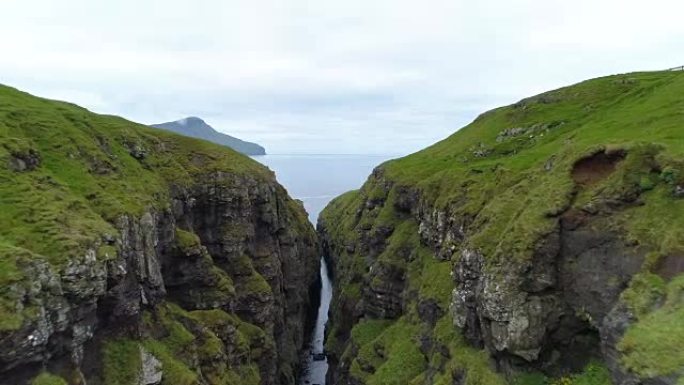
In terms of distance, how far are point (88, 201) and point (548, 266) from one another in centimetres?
5226

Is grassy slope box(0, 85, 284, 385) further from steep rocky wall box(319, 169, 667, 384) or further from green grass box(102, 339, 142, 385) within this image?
steep rocky wall box(319, 169, 667, 384)

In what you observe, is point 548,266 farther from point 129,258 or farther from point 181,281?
point 181,281

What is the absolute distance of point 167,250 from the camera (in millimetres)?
78188

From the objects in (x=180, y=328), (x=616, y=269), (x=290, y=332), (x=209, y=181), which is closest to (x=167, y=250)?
(x=180, y=328)

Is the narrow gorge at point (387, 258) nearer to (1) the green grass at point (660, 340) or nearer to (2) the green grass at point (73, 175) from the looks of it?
(1) the green grass at point (660, 340)

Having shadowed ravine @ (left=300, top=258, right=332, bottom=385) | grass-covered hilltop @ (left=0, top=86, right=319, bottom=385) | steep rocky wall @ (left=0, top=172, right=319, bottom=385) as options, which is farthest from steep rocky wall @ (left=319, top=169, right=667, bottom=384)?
shadowed ravine @ (left=300, top=258, right=332, bottom=385)

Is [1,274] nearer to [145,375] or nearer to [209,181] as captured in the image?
[145,375]

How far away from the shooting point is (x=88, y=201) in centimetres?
6538

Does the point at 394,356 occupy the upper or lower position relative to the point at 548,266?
lower

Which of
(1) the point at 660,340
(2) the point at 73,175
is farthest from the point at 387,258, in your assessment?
(1) the point at 660,340

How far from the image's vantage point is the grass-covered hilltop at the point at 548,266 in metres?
41.3

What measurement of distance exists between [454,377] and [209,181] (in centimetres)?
5694

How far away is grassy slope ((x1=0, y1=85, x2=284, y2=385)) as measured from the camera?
54.2m

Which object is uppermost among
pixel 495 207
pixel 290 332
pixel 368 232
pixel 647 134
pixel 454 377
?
pixel 647 134
